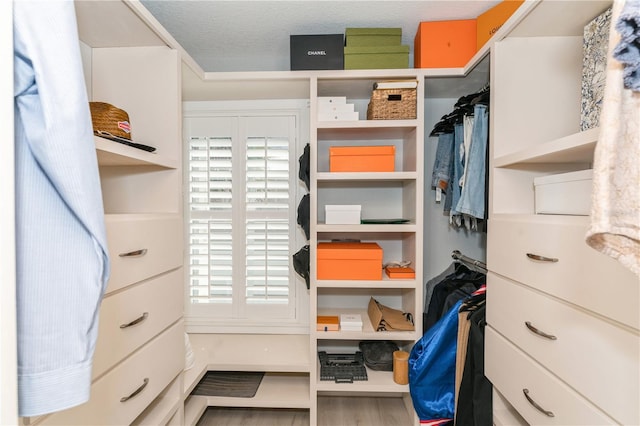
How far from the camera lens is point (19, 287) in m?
0.55

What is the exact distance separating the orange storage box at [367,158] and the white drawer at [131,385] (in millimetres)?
1169

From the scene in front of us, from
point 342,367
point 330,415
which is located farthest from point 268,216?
point 330,415

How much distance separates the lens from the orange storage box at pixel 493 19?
1497 millimetres

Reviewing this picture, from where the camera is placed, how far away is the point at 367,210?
2.19m

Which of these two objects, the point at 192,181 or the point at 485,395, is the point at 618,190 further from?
the point at 192,181

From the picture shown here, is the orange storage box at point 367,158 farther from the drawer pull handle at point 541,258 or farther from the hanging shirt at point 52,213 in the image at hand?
the hanging shirt at point 52,213

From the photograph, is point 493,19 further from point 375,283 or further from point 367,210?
point 375,283

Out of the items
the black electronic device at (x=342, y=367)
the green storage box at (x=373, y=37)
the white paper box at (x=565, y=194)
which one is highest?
the green storage box at (x=373, y=37)

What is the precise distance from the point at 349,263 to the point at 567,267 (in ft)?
3.43

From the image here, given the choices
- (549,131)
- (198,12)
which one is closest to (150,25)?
(198,12)

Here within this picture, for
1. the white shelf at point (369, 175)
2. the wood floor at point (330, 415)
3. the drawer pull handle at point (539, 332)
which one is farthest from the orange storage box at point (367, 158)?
the wood floor at point (330, 415)

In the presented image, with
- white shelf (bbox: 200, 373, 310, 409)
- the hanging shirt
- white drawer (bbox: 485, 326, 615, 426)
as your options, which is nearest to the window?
white shelf (bbox: 200, 373, 310, 409)

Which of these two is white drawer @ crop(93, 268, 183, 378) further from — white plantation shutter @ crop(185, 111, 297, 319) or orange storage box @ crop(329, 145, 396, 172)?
orange storage box @ crop(329, 145, 396, 172)

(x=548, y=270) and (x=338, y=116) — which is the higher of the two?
(x=338, y=116)
